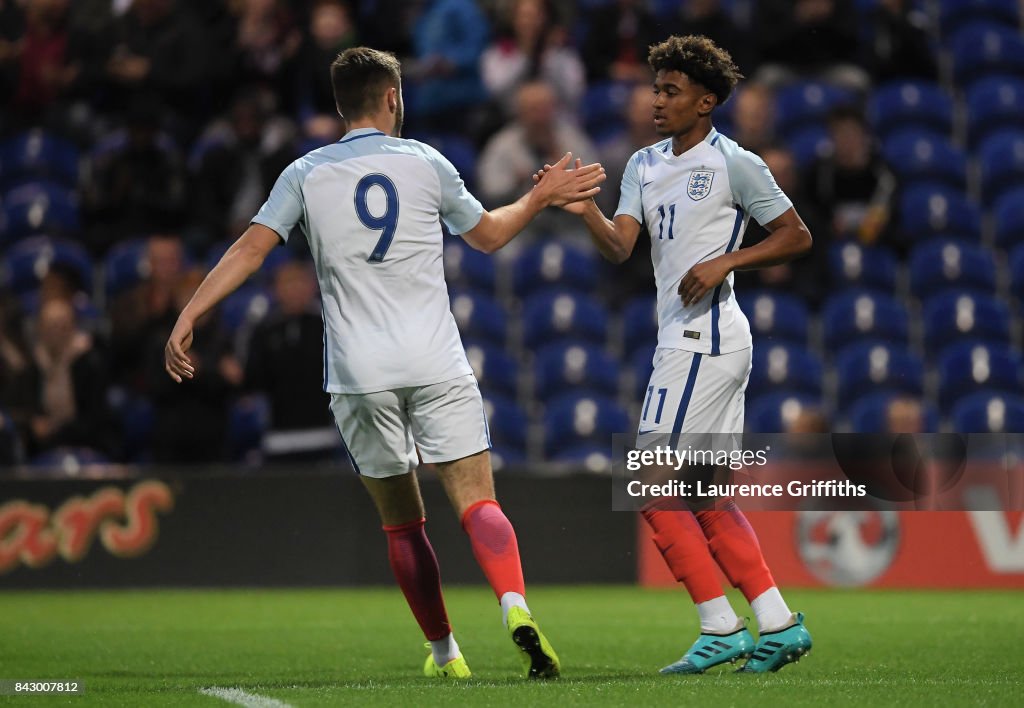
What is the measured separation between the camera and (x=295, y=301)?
11.1 meters

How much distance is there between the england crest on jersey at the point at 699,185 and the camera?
A: 6102mm

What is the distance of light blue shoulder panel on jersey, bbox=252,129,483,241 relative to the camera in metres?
5.66

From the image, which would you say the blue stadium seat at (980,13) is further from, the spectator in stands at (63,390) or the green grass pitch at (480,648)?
the spectator in stands at (63,390)

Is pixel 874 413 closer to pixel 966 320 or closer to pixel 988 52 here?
pixel 966 320

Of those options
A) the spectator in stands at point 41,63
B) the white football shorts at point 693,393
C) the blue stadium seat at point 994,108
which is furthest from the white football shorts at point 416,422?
the blue stadium seat at point 994,108

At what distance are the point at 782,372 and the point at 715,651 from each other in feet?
19.7

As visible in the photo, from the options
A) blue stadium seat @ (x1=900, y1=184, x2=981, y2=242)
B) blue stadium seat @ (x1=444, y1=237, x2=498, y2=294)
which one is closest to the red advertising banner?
blue stadium seat @ (x1=900, y1=184, x2=981, y2=242)

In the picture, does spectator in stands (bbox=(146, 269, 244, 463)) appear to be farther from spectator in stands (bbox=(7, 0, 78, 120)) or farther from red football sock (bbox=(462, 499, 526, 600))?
red football sock (bbox=(462, 499, 526, 600))

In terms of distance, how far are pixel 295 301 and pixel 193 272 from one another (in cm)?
102

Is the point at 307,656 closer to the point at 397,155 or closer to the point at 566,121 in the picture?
the point at 397,155

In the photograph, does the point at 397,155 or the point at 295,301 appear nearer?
the point at 397,155

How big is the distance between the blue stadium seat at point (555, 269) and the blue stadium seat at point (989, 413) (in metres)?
3.06

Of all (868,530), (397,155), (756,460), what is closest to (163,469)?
(756,460)

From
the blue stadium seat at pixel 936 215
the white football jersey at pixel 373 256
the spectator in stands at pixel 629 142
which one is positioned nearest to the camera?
the white football jersey at pixel 373 256
